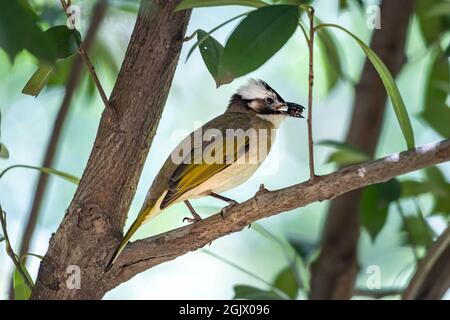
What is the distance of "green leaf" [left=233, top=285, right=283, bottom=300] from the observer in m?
2.23

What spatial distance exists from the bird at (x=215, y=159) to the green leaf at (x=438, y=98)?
0.40 meters

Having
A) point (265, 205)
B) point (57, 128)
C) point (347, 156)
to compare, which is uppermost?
point (57, 128)

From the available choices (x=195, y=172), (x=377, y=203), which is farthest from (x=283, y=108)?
(x=195, y=172)

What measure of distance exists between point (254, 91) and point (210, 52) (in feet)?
2.87

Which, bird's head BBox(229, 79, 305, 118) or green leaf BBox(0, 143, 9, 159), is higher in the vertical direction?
bird's head BBox(229, 79, 305, 118)

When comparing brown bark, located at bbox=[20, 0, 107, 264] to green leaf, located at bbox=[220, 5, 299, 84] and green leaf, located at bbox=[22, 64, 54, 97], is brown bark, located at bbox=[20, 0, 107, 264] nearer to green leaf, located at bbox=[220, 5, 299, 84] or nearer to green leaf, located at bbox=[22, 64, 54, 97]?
green leaf, located at bbox=[22, 64, 54, 97]

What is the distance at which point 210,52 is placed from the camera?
173 centimetres

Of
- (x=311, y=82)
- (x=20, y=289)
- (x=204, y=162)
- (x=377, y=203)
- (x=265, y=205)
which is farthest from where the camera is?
(x=377, y=203)

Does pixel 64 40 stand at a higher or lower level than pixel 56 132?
lower

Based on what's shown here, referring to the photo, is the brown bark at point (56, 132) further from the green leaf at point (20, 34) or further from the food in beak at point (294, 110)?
the green leaf at point (20, 34)

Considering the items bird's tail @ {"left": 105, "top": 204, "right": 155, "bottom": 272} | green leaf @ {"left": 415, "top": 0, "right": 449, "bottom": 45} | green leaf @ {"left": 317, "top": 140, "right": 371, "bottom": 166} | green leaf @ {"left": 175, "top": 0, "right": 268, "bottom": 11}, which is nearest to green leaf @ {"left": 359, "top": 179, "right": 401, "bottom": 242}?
green leaf @ {"left": 317, "top": 140, "right": 371, "bottom": 166}

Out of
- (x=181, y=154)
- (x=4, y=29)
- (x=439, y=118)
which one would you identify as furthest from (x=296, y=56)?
(x=4, y=29)

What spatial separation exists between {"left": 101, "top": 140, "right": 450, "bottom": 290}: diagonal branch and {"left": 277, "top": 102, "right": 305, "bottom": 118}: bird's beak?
2.68ft

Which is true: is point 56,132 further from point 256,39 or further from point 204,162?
point 256,39
